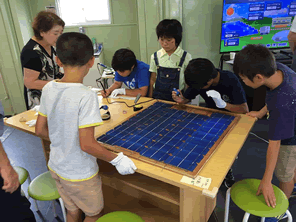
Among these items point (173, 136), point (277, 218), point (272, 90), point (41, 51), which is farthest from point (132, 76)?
point (277, 218)

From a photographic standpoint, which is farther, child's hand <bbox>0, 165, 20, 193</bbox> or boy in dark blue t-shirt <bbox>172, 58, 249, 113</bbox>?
boy in dark blue t-shirt <bbox>172, 58, 249, 113</bbox>

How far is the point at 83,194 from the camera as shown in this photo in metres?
1.19

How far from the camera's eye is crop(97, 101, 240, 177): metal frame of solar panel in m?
1.12

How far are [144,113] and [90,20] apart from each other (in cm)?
333

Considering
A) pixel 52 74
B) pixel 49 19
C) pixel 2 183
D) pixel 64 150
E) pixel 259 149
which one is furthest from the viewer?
pixel 259 149

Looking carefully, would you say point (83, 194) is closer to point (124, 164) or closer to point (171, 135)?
point (124, 164)

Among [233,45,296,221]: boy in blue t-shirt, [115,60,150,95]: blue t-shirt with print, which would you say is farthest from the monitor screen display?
[233,45,296,221]: boy in blue t-shirt

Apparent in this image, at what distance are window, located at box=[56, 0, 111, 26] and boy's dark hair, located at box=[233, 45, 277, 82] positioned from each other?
11.6 ft

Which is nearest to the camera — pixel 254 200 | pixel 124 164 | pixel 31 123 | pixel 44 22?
pixel 124 164

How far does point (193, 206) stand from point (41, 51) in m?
1.67

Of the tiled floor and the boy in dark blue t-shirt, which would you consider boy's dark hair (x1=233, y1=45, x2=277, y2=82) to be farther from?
the tiled floor

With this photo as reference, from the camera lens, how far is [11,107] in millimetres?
3830

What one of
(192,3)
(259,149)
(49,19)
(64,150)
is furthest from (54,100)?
(192,3)

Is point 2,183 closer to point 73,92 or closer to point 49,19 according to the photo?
point 73,92
